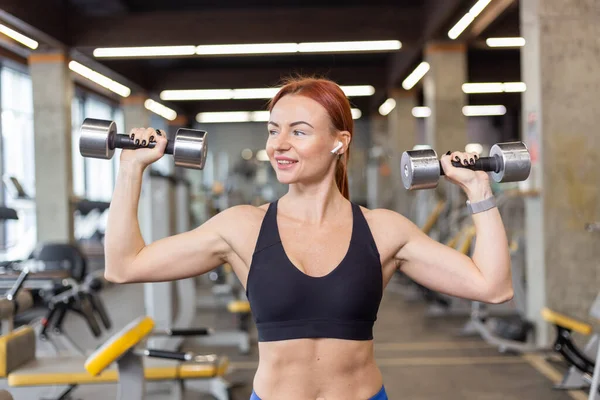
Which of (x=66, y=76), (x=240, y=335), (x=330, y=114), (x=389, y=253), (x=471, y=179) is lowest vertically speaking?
(x=240, y=335)

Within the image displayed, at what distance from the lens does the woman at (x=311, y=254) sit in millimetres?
1283

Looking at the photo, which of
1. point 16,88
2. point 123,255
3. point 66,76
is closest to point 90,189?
point 16,88

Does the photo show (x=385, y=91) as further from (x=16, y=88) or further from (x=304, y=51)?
(x=16, y=88)

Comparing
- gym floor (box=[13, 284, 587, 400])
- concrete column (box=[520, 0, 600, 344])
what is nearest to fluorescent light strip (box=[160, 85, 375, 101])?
gym floor (box=[13, 284, 587, 400])

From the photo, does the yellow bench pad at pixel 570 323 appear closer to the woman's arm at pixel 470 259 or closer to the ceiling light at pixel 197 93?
the woman's arm at pixel 470 259

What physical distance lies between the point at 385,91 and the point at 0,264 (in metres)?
9.31

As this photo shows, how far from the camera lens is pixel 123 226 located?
1331 millimetres

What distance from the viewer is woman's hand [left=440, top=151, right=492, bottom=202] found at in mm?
1360

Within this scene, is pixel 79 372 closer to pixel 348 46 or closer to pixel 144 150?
pixel 144 150

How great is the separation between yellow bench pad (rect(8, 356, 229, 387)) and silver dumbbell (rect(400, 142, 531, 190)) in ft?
6.18

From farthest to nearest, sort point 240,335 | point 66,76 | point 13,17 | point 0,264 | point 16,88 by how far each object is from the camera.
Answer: point 16,88, point 66,76, point 13,17, point 240,335, point 0,264

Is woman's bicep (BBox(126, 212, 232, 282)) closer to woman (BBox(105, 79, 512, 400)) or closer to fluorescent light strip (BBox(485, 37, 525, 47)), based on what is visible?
woman (BBox(105, 79, 512, 400))

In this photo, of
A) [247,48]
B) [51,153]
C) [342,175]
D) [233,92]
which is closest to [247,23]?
[247,48]

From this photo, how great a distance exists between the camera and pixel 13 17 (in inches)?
246
